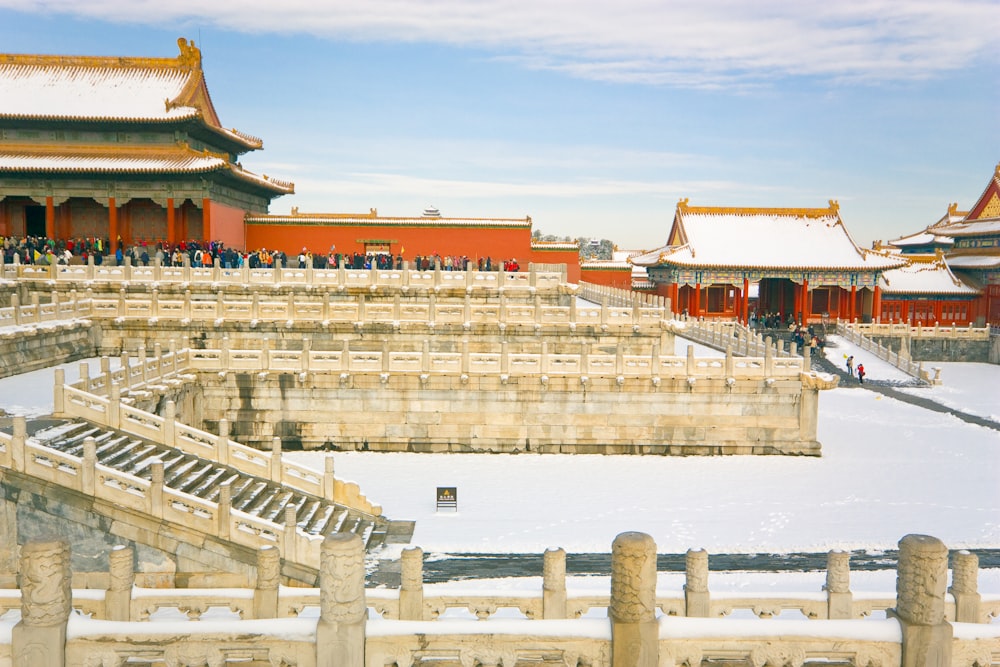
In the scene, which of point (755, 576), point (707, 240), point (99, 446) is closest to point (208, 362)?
point (99, 446)

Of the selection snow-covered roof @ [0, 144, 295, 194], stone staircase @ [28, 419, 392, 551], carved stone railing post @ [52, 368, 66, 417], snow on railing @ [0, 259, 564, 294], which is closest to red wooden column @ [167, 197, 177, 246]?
snow-covered roof @ [0, 144, 295, 194]

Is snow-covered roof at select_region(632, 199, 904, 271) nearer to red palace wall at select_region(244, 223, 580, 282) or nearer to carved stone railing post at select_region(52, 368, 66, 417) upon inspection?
red palace wall at select_region(244, 223, 580, 282)

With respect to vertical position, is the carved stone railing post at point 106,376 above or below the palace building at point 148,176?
below

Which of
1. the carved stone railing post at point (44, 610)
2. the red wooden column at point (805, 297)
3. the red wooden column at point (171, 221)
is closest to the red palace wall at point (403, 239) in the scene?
the red wooden column at point (171, 221)

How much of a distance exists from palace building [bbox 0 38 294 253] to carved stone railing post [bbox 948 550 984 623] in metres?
30.2

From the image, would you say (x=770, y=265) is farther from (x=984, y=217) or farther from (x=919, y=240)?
(x=919, y=240)

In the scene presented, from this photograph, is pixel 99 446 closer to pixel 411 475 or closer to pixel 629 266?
pixel 411 475

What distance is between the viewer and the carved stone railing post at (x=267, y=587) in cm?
862

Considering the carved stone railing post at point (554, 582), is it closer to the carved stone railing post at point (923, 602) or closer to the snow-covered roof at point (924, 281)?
the carved stone railing post at point (923, 602)

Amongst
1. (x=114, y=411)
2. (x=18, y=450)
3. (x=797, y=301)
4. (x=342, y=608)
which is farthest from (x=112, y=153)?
(x=797, y=301)

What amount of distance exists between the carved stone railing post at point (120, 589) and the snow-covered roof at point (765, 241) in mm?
39344

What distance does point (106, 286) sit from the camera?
83.3 feet

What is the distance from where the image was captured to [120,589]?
806 centimetres

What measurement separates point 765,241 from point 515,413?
3058 cm
